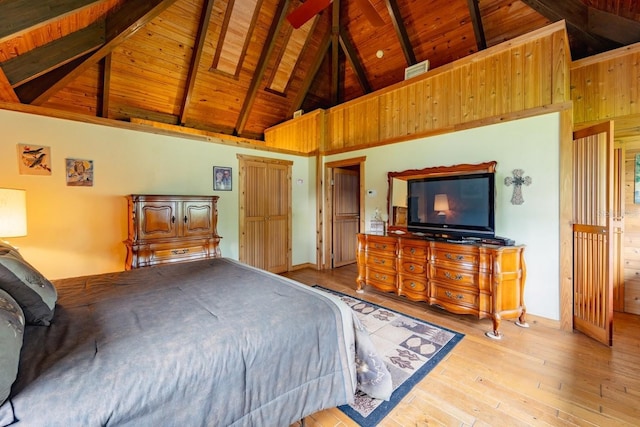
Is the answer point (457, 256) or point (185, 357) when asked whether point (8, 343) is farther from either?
point (457, 256)

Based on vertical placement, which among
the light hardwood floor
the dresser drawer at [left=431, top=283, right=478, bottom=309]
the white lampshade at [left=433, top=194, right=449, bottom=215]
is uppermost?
the white lampshade at [left=433, top=194, right=449, bottom=215]

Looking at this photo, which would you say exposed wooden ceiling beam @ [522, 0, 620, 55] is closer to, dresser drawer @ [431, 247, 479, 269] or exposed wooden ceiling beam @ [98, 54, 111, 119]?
dresser drawer @ [431, 247, 479, 269]

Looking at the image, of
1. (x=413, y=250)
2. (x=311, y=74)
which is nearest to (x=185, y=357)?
(x=413, y=250)

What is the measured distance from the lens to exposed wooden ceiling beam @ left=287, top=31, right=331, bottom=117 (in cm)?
542

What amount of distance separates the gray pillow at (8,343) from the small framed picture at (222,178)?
10.9 feet

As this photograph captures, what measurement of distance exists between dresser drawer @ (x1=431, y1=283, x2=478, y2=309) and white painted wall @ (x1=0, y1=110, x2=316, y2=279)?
344 cm

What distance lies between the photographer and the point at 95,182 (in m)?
3.29

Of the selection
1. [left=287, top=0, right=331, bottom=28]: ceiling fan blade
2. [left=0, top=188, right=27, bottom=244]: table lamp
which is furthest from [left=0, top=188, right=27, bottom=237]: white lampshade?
[left=287, top=0, right=331, bottom=28]: ceiling fan blade

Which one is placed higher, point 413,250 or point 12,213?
point 12,213

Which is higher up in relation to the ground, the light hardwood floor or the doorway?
the doorway

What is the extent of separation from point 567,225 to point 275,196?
4019mm

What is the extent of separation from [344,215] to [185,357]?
4.70m

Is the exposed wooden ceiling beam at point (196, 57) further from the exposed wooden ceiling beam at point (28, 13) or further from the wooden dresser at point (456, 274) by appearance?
the wooden dresser at point (456, 274)

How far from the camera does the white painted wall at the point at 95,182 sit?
293 centimetres
